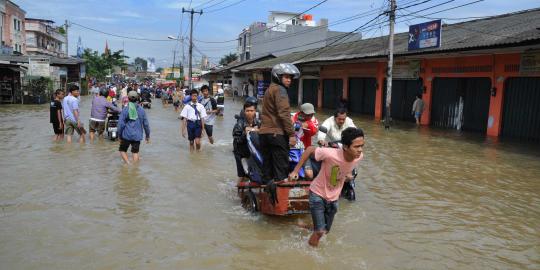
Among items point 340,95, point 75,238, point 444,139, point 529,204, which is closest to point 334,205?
point 75,238

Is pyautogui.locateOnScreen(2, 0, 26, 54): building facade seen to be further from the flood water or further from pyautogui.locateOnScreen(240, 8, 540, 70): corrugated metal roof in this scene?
the flood water

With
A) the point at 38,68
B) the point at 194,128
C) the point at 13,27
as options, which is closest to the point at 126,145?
the point at 194,128

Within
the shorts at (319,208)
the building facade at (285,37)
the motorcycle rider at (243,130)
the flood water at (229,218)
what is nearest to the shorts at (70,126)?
the flood water at (229,218)

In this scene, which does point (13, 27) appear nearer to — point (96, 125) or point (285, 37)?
point (285, 37)

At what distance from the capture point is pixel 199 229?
18.2 ft

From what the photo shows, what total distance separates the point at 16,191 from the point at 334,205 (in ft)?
17.2

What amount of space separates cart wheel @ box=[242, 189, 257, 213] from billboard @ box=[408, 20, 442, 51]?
12.4 m

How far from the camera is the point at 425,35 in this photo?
17062 mm

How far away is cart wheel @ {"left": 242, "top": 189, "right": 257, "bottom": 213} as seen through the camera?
607 cm

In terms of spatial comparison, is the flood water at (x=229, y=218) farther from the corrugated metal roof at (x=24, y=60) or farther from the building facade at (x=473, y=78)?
the corrugated metal roof at (x=24, y=60)

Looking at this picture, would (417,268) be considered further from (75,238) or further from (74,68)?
(74,68)

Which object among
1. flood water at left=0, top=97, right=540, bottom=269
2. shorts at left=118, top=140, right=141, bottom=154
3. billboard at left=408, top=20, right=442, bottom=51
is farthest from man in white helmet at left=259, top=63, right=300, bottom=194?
billboard at left=408, top=20, right=442, bottom=51

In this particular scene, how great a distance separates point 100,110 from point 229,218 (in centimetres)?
769

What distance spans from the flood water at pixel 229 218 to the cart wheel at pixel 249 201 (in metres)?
0.12
